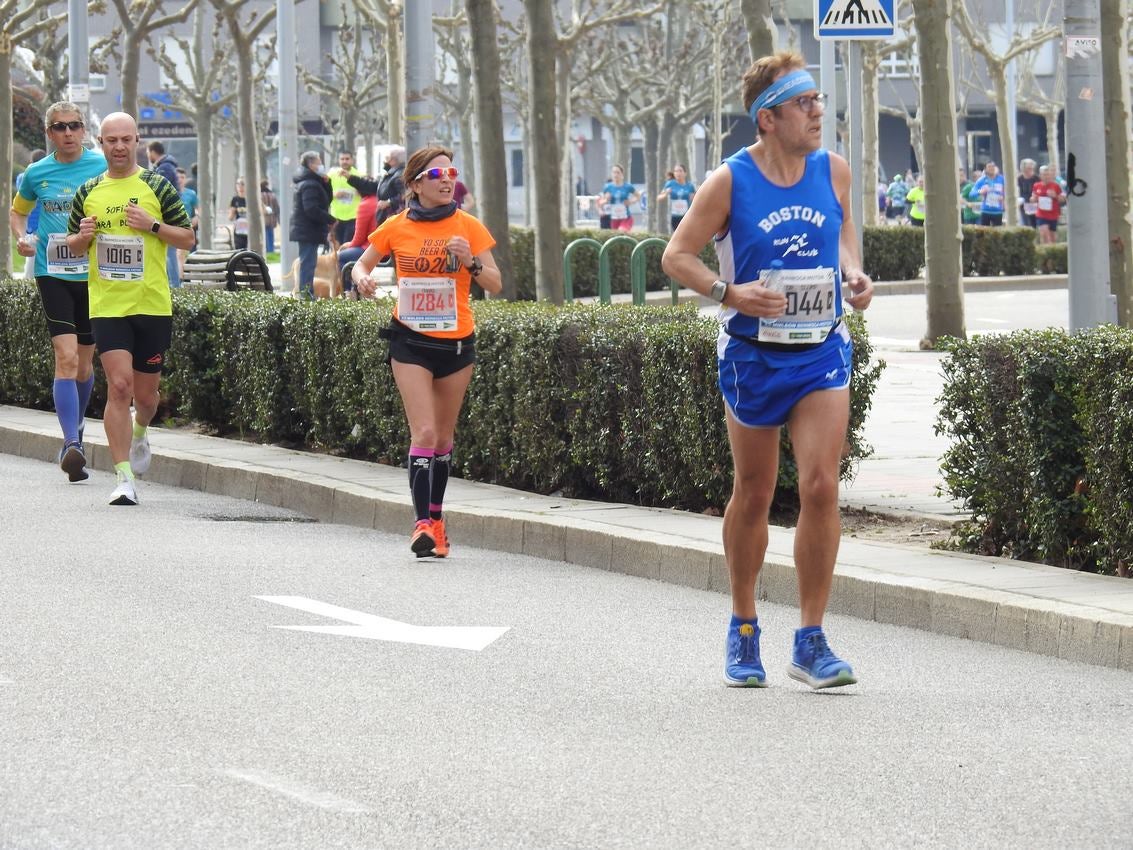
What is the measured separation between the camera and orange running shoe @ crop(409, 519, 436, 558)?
9.75 m

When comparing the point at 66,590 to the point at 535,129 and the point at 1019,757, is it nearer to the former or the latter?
the point at 1019,757

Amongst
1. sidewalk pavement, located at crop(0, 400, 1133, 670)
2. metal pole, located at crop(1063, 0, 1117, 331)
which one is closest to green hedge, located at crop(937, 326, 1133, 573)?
sidewalk pavement, located at crop(0, 400, 1133, 670)

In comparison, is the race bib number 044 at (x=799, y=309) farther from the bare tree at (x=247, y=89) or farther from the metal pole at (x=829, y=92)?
the bare tree at (x=247, y=89)

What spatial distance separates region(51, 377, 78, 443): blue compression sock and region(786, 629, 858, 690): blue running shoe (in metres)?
7.00

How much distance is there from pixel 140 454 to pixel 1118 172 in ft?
24.1

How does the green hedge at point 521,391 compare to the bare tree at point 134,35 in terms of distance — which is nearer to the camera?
the green hedge at point 521,391

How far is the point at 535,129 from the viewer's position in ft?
66.0

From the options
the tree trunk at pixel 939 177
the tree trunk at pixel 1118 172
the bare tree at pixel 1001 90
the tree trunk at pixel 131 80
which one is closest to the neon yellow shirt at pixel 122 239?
the tree trunk at pixel 1118 172

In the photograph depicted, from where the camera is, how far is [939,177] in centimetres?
2042

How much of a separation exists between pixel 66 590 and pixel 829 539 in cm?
329

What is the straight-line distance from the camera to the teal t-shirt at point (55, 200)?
1272cm

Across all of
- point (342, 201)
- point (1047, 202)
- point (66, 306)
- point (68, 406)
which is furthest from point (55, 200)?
point (1047, 202)

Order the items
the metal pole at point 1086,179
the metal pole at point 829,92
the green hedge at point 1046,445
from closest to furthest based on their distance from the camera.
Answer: the green hedge at point 1046,445, the metal pole at point 1086,179, the metal pole at point 829,92

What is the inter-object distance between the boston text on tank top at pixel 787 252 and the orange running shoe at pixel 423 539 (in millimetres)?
3313
